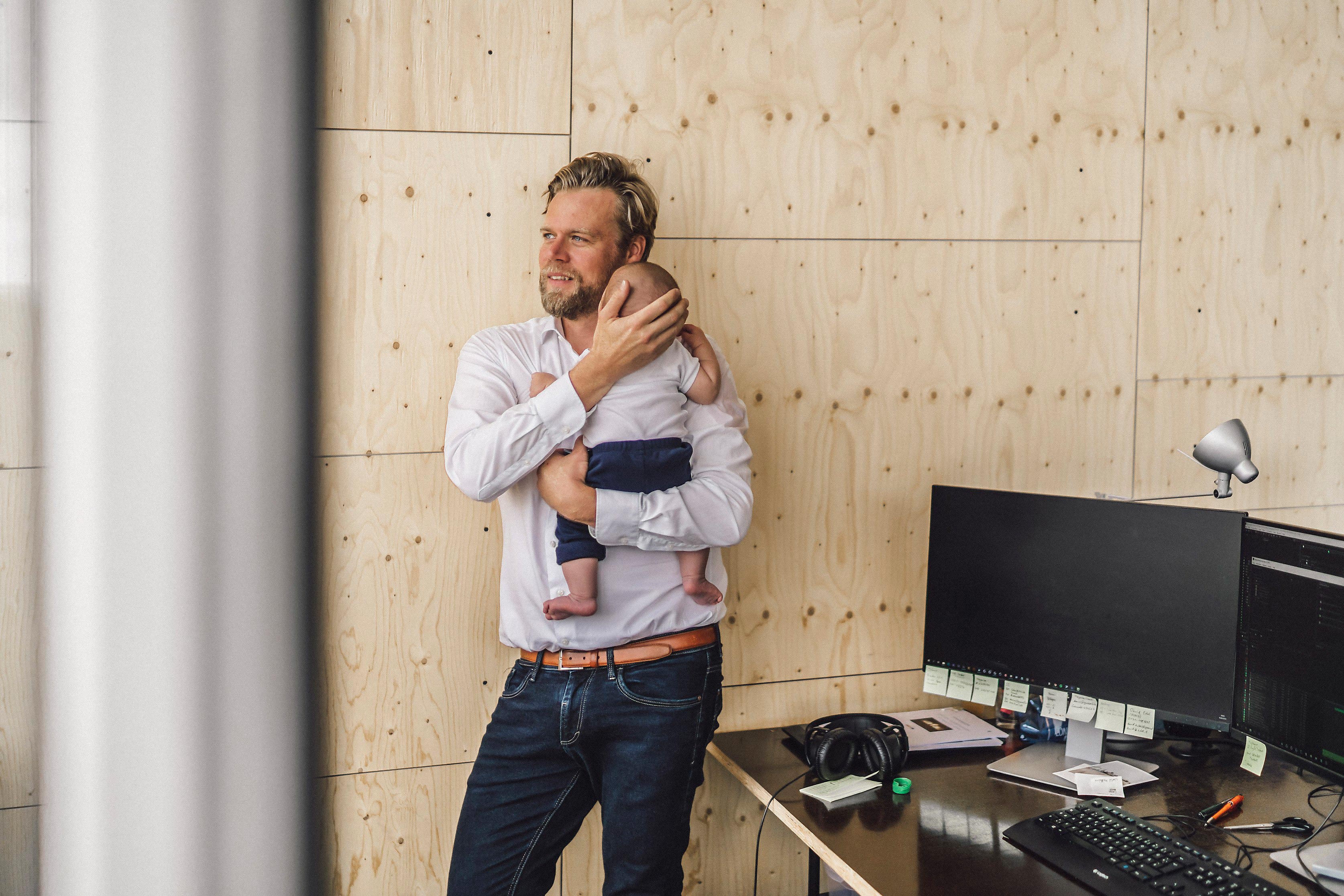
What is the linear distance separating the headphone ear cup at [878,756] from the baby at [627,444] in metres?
0.65

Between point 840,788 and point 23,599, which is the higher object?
point 23,599

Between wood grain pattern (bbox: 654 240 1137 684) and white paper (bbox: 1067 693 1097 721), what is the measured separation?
1.91 ft

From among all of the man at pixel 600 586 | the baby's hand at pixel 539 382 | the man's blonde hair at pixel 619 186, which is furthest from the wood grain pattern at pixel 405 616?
the man's blonde hair at pixel 619 186

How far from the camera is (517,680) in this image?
71.1 inches

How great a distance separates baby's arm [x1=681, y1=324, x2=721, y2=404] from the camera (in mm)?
1821

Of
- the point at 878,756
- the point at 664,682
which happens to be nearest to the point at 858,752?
the point at 878,756

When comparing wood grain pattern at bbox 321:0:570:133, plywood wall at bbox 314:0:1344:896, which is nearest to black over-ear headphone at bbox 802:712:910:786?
plywood wall at bbox 314:0:1344:896

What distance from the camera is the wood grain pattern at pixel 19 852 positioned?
0.64 m

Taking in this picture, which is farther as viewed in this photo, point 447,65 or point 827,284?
point 827,284

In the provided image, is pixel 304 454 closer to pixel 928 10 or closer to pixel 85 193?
pixel 85 193

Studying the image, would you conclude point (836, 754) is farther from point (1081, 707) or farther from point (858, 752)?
point (1081, 707)

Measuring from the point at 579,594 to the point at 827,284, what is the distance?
1.05 metres

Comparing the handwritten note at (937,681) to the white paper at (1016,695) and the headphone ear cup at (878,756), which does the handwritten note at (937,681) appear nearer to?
the white paper at (1016,695)

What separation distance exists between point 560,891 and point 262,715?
1.83 meters
